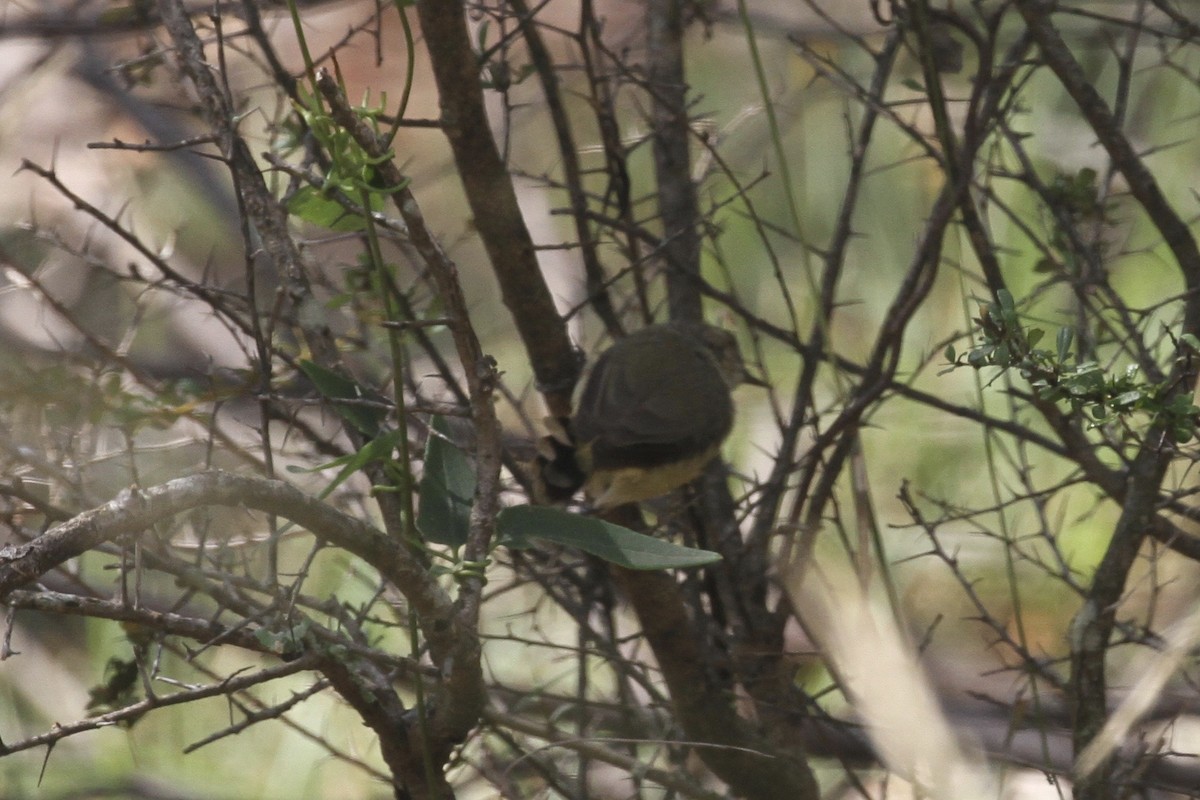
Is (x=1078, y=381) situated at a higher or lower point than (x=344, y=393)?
lower

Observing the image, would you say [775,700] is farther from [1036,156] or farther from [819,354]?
[1036,156]

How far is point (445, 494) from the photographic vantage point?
1.58 meters

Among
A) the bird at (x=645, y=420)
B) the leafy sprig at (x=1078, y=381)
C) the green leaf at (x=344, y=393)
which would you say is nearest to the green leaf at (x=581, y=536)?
the green leaf at (x=344, y=393)

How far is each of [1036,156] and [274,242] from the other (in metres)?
2.76

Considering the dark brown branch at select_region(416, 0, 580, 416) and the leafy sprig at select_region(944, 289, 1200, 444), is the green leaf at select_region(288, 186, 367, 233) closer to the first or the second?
the dark brown branch at select_region(416, 0, 580, 416)

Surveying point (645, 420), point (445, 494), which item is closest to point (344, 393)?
point (445, 494)

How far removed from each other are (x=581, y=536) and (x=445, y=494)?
22 centimetres

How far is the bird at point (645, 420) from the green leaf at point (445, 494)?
63 centimetres

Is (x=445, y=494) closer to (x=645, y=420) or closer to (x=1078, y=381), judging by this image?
(x=1078, y=381)

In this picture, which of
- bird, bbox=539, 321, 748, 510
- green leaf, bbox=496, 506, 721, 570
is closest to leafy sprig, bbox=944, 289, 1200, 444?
green leaf, bbox=496, 506, 721, 570

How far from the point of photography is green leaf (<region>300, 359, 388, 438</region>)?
159 centimetres

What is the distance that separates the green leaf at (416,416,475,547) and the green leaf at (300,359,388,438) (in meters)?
0.08

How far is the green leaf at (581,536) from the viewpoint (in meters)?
1.42

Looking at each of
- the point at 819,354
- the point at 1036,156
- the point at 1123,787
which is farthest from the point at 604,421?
the point at 1036,156
